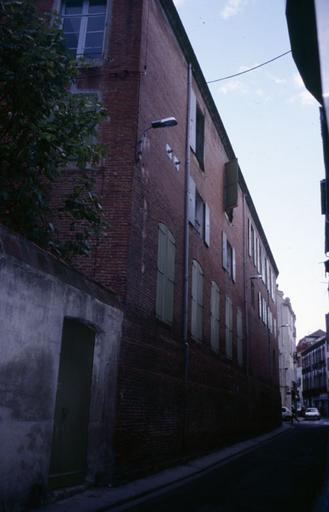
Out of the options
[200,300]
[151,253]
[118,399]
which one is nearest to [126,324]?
[118,399]

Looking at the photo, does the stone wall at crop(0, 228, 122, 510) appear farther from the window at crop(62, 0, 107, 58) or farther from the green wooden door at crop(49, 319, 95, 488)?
the window at crop(62, 0, 107, 58)

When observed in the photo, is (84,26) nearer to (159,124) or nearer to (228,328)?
(159,124)

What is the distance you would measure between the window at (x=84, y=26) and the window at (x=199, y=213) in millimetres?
4851

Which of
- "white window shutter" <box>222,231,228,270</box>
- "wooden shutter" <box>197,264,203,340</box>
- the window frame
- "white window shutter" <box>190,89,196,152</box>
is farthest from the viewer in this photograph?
"white window shutter" <box>222,231,228,270</box>

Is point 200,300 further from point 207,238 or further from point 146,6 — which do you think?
point 146,6

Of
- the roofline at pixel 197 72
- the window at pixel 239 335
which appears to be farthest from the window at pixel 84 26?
the window at pixel 239 335

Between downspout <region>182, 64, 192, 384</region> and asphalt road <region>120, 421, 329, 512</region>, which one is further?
downspout <region>182, 64, 192, 384</region>

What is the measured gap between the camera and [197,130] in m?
16.9

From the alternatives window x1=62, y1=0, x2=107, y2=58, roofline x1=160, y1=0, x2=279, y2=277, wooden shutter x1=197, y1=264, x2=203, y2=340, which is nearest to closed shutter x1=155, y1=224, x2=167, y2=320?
wooden shutter x1=197, y1=264, x2=203, y2=340

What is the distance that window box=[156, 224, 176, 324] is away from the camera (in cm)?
1152

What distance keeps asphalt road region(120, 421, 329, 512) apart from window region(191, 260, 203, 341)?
3.75 m

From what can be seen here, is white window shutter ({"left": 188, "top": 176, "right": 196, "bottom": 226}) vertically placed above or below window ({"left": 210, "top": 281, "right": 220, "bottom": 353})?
above

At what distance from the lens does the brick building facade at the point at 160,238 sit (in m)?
9.88

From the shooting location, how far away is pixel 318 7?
3.38m
